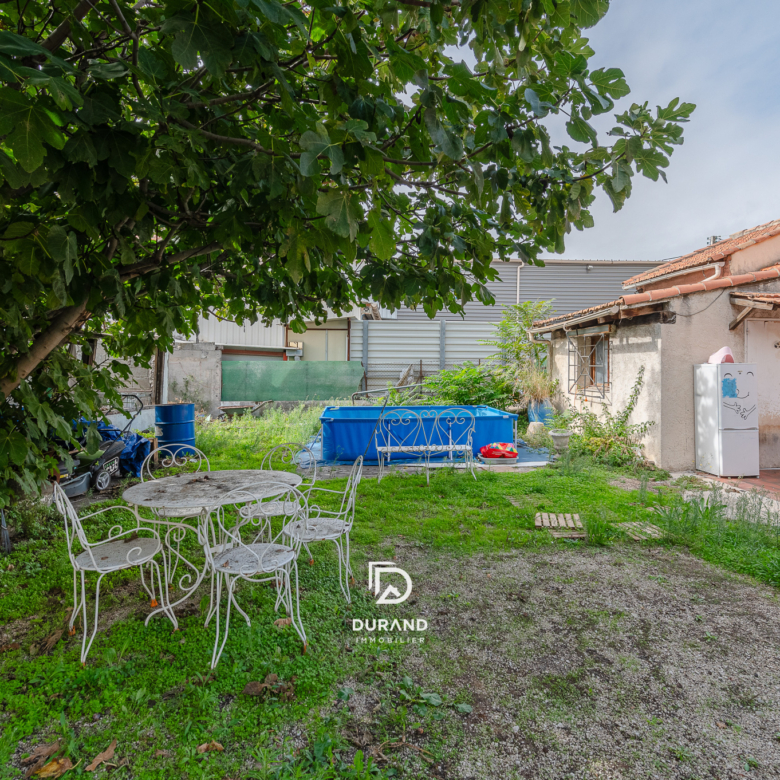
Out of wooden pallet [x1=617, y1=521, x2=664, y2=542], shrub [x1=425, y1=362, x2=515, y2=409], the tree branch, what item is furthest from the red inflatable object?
the tree branch

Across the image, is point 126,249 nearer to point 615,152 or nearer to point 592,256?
point 615,152

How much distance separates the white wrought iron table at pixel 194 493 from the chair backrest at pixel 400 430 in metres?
3.48

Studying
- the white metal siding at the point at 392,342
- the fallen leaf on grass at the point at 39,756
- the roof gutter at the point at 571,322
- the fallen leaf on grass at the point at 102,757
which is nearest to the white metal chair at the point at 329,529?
the fallen leaf on grass at the point at 102,757

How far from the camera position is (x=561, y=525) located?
4.13 metres

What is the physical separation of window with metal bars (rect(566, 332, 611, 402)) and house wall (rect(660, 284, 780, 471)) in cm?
132

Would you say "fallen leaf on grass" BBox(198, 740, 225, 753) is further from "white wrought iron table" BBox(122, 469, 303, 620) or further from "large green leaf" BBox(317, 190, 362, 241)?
"large green leaf" BBox(317, 190, 362, 241)

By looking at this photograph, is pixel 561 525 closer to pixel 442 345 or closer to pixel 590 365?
pixel 590 365

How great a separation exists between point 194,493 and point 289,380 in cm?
882

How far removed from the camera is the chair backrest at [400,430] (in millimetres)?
6695

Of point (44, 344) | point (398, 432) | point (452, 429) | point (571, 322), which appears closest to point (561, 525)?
point (452, 429)

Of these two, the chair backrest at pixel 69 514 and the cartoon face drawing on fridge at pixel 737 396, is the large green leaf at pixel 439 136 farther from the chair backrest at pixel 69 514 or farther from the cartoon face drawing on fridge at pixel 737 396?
the cartoon face drawing on fridge at pixel 737 396

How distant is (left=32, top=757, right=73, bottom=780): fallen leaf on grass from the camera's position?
1.57 m

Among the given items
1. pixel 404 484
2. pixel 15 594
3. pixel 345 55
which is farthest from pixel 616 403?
pixel 15 594

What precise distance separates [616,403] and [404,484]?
4104mm
